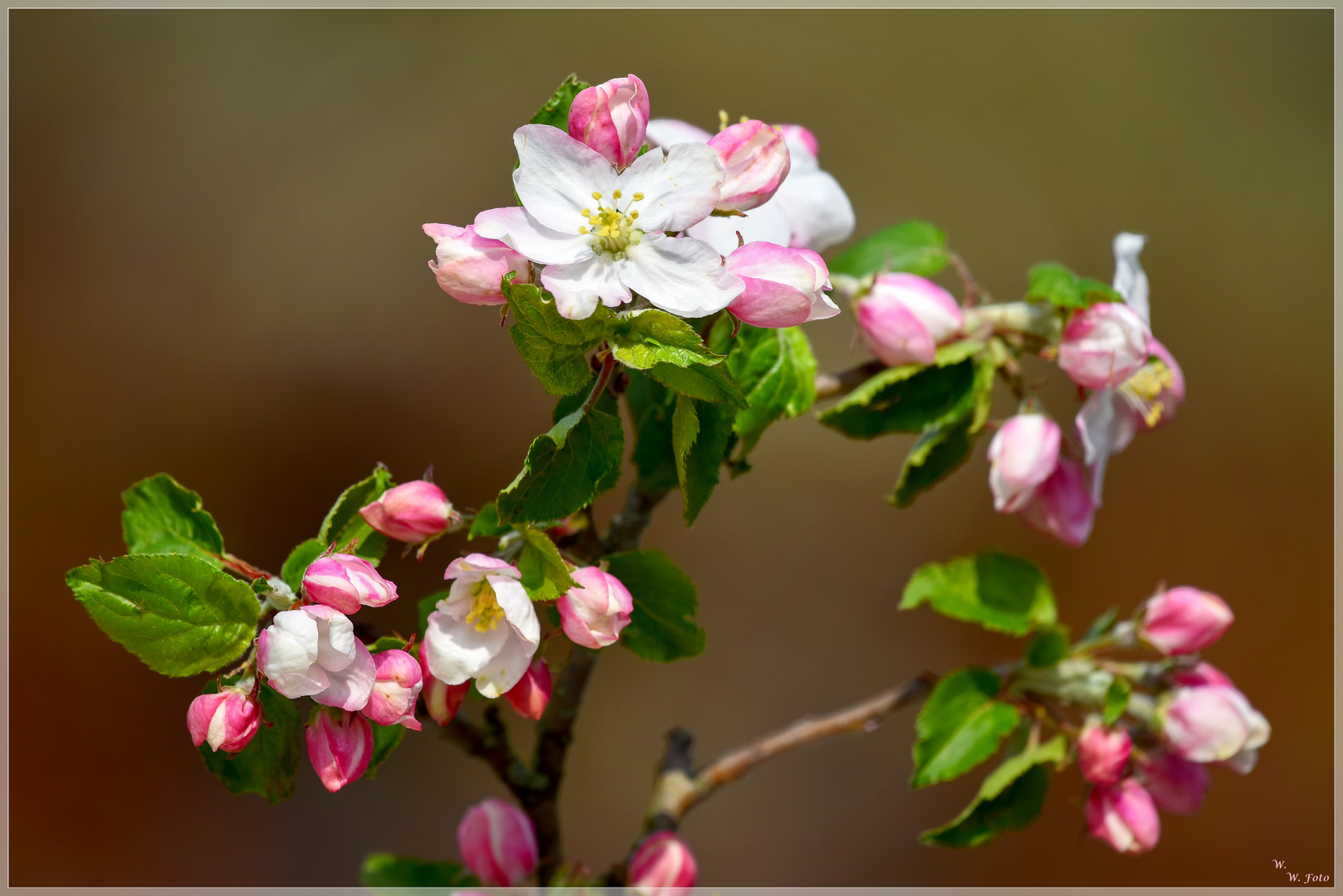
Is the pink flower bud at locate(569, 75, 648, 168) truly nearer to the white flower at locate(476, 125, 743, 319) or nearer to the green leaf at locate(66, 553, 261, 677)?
the white flower at locate(476, 125, 743, 319)

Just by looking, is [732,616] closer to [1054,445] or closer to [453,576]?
[1054,445]

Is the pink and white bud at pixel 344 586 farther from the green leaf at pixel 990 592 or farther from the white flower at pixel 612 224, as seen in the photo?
the green leaf at pixel 990 592

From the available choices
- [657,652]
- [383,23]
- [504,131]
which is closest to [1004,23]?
[504,131]

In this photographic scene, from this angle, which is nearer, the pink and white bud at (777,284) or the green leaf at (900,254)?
the pink and white bud at (777,284)

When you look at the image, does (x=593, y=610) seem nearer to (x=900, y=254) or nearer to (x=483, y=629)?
(x=483, y=629)

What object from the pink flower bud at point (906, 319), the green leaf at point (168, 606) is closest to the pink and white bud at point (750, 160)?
the pink flower bud at point (906, 319)

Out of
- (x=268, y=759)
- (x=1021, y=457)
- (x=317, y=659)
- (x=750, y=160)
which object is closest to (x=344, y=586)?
(x=317, y=659)

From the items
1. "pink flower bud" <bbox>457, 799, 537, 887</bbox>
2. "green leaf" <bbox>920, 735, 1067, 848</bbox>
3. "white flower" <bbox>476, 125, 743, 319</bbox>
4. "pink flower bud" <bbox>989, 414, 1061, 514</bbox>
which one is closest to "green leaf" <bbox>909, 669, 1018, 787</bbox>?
"green leaf" <bbox>920, 735, 1067, 848</bbox>
